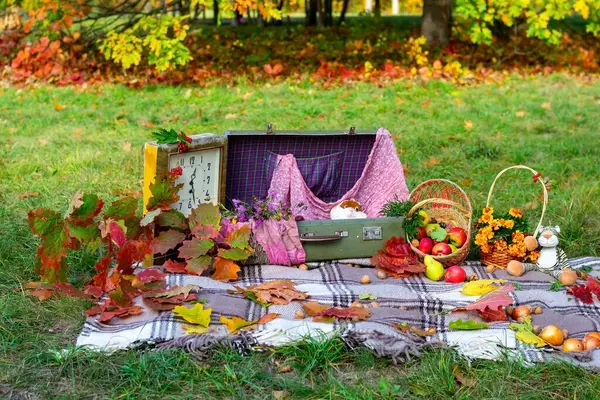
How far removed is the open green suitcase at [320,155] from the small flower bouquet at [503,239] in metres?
0.50

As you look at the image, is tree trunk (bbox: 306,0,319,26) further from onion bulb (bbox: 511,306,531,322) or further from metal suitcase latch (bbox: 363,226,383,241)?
onion bulb (bbox: 511,306,531,322)

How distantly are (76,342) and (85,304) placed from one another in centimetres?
38

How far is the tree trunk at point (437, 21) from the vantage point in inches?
470

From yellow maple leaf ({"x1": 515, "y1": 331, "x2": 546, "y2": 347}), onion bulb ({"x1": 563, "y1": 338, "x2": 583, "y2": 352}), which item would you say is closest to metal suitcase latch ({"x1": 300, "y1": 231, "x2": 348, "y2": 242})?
yellow maple leaf ({"x1": 515, "y1": 331, "x2": 546, "y2": 347})

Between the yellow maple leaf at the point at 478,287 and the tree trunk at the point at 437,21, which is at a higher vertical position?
the tree trunk at the point at 437,21

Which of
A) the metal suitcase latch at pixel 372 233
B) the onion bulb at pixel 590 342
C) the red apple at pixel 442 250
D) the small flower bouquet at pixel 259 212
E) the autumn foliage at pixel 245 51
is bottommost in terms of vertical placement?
the onion bulb at pixel 590 342

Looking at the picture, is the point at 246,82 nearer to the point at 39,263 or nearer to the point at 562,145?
the point at 562,145

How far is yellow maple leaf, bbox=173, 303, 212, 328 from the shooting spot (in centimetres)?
335

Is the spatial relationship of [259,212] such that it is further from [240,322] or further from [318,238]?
[240,322]

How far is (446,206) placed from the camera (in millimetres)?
4668

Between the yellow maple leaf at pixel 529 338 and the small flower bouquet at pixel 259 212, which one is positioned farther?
the small flower bouquet at pixel 259 212

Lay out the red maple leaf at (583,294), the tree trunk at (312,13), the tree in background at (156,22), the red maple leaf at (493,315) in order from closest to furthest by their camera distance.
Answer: the red maple leaf at (493,315) < the red maple leaf at (583,294) < the tree in background at (156,22) < the tree trunk at (312,13)

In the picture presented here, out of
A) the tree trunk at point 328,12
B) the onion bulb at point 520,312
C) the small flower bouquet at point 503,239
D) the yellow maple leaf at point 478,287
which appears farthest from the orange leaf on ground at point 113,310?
the tree trunk at point 328,12

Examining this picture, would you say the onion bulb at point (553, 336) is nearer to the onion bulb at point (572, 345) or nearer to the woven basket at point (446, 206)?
the onion bulb at point (572, 345)
